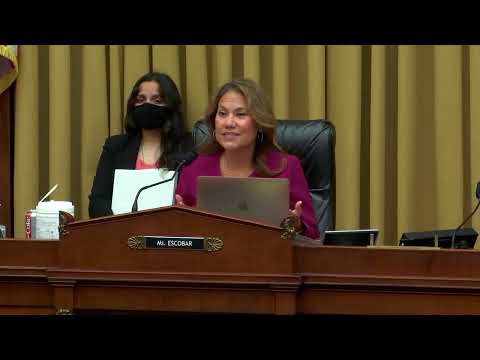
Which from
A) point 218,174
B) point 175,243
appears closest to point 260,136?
point 218,174

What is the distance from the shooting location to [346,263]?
1.84m

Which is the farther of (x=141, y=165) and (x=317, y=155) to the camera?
(x=141, y=165)

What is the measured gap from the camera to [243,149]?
2734mm

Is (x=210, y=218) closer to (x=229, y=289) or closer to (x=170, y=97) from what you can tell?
(x=229, y=289)

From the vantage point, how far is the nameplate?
1848 millimetres

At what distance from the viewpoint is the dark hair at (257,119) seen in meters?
2.70

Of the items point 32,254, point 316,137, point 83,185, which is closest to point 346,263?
point 32,254

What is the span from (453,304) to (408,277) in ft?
0.37

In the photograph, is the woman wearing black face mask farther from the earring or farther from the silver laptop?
the silver laptop

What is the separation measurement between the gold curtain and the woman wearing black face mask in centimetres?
23

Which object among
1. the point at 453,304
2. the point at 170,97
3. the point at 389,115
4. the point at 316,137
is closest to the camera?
the point at 453,304

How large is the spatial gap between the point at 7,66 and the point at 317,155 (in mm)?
1455

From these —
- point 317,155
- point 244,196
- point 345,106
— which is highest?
point 345,106

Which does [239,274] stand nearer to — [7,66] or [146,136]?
[146,136]
